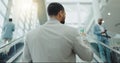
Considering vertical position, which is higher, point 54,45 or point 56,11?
point 56,11

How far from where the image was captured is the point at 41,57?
222 cm

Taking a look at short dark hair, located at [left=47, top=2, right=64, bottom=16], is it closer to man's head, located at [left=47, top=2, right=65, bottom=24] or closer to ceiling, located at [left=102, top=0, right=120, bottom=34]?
man's head, located at [left=47, top=2, right=65, bottom=24]

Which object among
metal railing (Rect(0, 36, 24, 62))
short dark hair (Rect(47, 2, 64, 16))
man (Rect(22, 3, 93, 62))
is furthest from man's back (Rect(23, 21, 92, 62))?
metal railing (Rect(0, 36, 24, 62))

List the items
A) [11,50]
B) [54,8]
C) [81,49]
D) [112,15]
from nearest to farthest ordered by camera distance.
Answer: [81,49] → [54,8] → [11,50] → [112,15]

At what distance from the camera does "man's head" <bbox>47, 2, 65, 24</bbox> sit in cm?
234

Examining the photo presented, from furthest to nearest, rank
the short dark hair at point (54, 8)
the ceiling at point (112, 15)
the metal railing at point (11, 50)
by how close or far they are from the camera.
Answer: the ceiling at point (112, 15), the metal railing at point (11, 50), the short dark hair at point (54, 8)

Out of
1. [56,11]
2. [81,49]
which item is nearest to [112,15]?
[56,11]

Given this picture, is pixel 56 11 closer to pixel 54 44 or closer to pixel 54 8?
pixel 54 8

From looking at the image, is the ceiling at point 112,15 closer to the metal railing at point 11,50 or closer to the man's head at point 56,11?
the metal railing at point 11,50

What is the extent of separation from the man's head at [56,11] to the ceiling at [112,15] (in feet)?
39.3

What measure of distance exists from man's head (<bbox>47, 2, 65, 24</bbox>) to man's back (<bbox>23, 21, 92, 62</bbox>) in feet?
0.33

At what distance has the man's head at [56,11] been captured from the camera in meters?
2.34

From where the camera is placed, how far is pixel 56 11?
2.35 meters

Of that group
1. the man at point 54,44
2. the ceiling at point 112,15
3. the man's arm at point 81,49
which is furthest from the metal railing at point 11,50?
the ceiling at point 112,15
